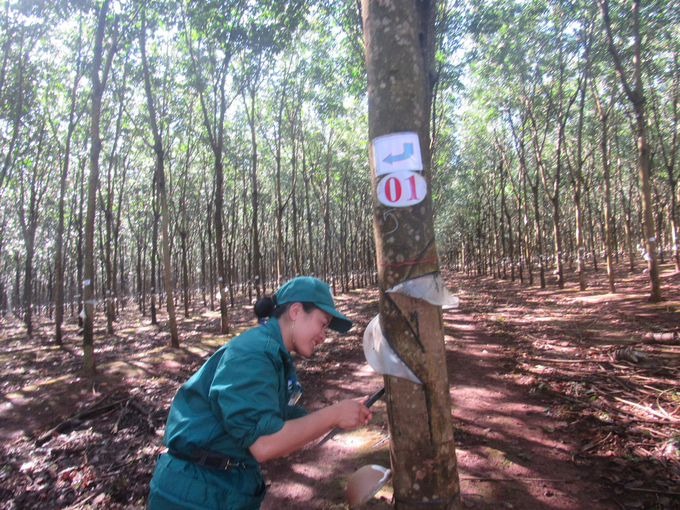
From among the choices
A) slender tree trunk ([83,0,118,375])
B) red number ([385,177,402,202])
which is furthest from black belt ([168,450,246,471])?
slender tree trunk ([83,0,118,375])

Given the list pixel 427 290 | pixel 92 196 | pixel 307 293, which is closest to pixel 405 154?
pixel 427 290

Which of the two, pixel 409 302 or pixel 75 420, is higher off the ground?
pixel 409 302

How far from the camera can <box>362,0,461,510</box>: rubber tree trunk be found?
1.63 m

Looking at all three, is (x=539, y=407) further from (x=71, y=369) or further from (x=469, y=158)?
(x=469, y=158)

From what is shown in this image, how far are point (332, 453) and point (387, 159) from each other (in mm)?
3128

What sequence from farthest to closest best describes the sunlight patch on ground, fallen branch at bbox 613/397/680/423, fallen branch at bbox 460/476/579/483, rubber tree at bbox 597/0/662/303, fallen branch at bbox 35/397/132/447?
the sunlight patch on ground → rubber tree at bbox 597/0/662/303 → fallen branch at bbox 35/397/132/447 → fallen branch at bbox 613/397/680/423 → fallen branch at bbox 460/476/579/483

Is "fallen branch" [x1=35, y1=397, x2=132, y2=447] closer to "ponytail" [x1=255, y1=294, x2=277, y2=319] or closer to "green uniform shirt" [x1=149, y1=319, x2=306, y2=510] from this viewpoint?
"green uniform shirt" [x1=149, y1=319, x2=306, y2=510]

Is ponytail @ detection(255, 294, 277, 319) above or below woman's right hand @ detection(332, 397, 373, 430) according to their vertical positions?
above

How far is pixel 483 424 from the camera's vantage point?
3760 millimetres

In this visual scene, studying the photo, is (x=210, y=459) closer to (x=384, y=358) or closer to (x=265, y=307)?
(x=265, y=307)

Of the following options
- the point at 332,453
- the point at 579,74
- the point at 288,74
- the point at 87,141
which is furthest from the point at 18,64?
the point at 579,74

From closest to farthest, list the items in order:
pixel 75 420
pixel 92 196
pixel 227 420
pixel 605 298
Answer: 1. pixel 227 420
2. pixel 75 420
3. pixel 92 196
4. pixel 605 298

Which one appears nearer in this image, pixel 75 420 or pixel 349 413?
pixel 349 413

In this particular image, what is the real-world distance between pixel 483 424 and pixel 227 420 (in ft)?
10.9
